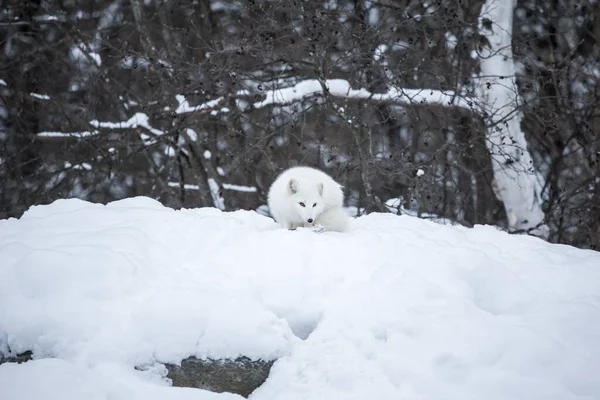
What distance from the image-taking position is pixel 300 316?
4.43 meters

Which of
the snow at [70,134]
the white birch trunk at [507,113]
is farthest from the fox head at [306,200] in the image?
the snow at [70,134]

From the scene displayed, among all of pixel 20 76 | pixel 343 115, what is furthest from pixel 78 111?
pixel 343 115

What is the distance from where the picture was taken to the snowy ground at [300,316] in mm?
3801

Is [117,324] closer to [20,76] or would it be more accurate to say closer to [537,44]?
[20,76]

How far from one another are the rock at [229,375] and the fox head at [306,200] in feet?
8.71

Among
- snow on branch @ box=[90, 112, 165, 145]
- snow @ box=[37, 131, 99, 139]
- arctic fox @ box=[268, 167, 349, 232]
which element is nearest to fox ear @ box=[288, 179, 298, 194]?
arctic fox @ box=[268, 167, 349, 232]

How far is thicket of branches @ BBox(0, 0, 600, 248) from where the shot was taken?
410 inches

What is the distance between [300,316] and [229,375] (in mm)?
709

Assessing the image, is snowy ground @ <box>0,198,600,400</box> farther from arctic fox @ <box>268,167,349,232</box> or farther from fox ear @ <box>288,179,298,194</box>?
fox ear @ <box>288,179,298,194</box>

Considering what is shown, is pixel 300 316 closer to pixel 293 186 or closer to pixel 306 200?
pixel 306 200

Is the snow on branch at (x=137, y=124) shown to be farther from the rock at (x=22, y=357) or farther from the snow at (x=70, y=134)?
the rock at (x=22, y=357)

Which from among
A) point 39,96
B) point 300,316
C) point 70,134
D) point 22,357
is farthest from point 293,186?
point 39,96

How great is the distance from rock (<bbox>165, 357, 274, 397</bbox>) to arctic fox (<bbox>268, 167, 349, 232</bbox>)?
8.71ft

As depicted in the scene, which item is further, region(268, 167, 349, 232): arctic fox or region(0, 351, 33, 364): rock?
region(268, 167, 349, 232): arctic fox
